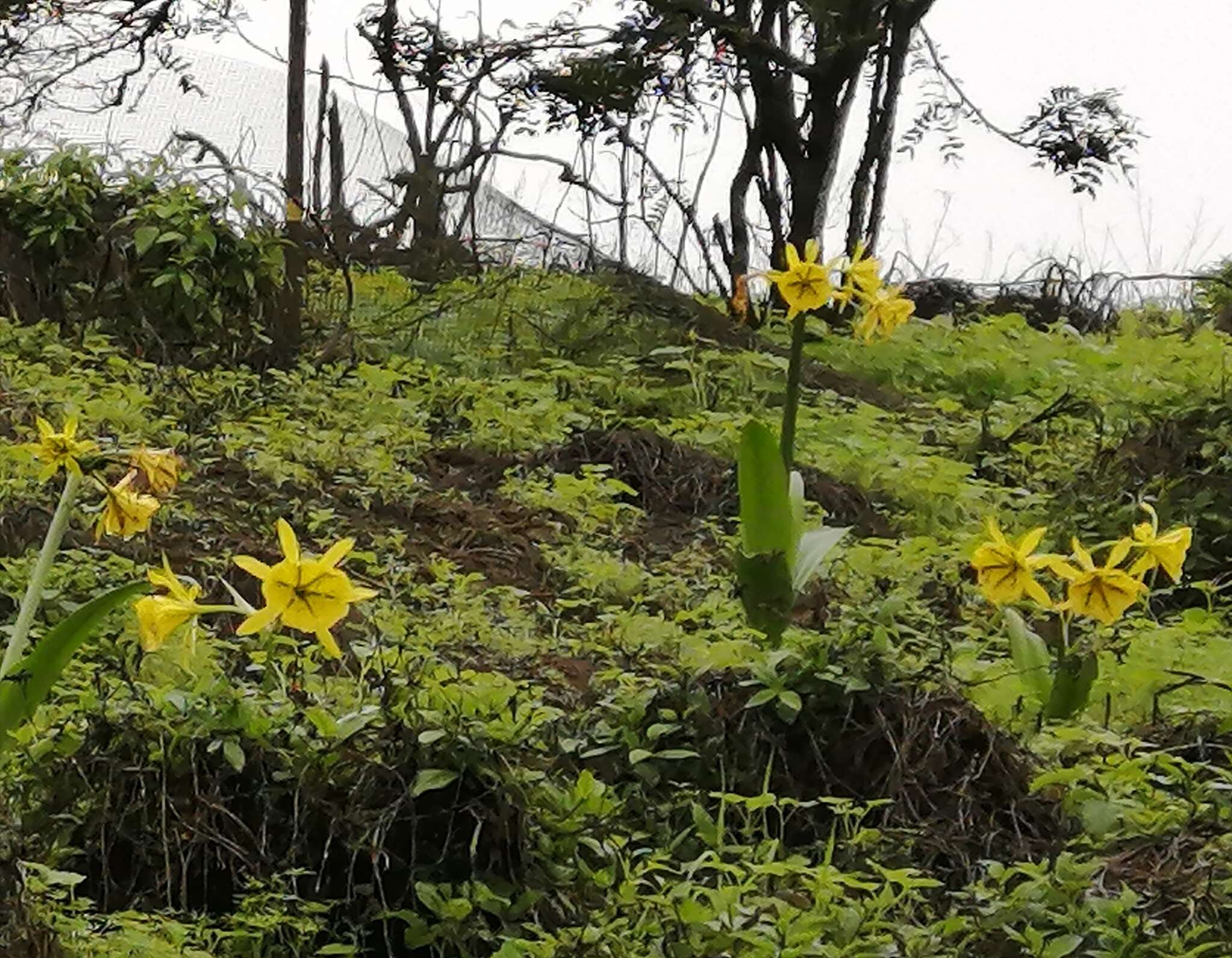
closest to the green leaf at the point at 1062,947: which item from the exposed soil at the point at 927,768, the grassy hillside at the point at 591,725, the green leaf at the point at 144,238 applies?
the grassy hillside at the point at 591,725

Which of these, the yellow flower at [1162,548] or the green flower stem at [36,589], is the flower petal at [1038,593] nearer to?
the yellow flower at [1162,548]

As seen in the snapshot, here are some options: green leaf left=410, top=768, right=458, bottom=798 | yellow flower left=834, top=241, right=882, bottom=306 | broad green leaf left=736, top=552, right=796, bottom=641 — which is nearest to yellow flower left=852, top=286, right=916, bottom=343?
yellow flower left=834, top=241, right=882, bottom=306

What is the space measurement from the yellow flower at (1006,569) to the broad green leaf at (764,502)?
0.44 meters

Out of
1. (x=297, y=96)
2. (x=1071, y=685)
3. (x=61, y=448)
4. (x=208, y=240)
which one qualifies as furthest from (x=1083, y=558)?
(x=297, y=96)

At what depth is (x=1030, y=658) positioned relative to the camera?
2746 millimetres

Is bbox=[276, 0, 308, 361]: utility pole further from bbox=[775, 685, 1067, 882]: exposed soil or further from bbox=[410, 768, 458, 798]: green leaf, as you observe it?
bbox=[410, 768, 458, 798]: green leaf

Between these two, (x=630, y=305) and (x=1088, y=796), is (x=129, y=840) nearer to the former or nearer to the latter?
(x=1088, y=796)

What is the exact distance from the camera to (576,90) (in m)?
7.44

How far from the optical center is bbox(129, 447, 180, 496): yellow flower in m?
1.99

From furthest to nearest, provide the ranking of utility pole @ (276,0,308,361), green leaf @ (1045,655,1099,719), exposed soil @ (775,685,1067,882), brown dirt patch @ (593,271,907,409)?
utility pole @ (276,0,308,361) → brown dirt patch @ (593,271,907,409) → green leaf @ (1045,655,1099,719) → exposed soil @ (775,685,1067,882)

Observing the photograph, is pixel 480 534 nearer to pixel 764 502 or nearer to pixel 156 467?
pixel 764 502

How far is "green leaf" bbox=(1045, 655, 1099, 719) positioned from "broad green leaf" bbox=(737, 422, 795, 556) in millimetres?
497

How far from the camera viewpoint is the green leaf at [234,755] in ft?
6.59

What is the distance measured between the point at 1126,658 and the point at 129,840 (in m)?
1.81
